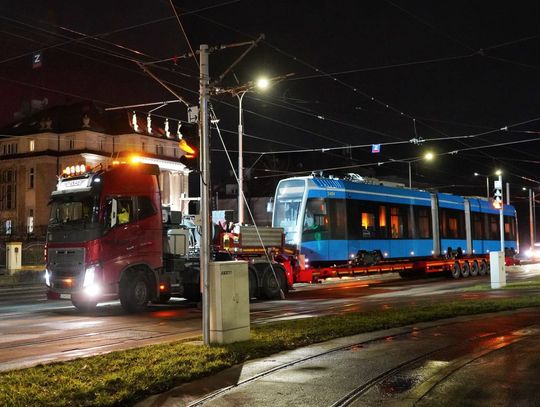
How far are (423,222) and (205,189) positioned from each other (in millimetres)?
21498

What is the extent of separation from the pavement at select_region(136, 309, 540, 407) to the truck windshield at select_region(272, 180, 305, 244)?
11971 mm

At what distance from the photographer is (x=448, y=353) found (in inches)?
394

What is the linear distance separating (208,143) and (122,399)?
4.98 meters

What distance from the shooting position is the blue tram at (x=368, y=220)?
23828 millimetres

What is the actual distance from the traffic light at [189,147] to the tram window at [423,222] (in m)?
20.9

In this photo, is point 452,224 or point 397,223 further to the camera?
point 452,224

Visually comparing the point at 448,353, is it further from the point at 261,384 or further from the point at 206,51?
the point at 206,51

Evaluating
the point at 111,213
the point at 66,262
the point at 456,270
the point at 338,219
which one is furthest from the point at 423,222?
the point at 66,262

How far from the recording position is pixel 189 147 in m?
10.5

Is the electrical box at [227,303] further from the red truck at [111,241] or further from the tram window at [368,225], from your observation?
the tram window at [368,225]

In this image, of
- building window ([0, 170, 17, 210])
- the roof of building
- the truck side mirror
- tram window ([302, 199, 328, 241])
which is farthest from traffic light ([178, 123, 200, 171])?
building window ([0, 170, 17, 210])

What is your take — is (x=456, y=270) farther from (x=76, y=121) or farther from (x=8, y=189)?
(x=8, y=189)

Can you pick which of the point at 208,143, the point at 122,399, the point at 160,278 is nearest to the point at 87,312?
the point at 160,278

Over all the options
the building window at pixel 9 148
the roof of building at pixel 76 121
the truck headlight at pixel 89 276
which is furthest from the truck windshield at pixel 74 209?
the building window at pixel 9 148
